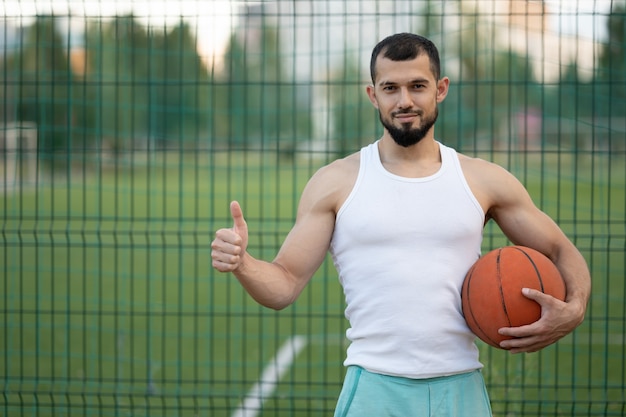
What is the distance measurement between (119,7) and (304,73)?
927 centimetres

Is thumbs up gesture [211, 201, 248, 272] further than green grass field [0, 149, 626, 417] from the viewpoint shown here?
No

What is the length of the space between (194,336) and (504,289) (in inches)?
191

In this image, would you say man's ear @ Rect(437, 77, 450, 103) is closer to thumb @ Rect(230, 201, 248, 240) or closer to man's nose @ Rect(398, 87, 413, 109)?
man's nose @ Rect(398, 87, 413, 109)

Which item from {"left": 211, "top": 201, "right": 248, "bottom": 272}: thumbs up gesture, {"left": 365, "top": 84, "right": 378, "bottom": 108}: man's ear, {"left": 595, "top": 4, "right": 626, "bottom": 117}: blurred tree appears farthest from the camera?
{"left": 595, "top": 4, "right": 626, "bottom": 117}: blurred tree

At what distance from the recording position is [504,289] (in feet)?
9.72

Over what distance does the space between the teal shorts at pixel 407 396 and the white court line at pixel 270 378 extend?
2263 millimetres

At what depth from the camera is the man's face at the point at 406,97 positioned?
2.99 m

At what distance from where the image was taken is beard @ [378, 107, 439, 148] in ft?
9.88

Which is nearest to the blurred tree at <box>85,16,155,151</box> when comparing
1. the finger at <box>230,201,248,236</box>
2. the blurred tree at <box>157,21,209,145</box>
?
the blurred tree at <box>157,21,209,145</box>

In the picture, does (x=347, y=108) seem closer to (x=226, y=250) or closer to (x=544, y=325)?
(x=544, y=325)

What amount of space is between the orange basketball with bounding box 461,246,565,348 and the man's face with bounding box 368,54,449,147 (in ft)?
1.72

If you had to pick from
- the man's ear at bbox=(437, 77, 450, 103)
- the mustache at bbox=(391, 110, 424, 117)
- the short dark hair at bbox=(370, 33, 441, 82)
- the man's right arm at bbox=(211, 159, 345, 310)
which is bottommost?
the man's right arm at bbox=(211, 159, 345, 310)

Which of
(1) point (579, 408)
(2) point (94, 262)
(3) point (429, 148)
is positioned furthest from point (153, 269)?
(3) point (429, 148)

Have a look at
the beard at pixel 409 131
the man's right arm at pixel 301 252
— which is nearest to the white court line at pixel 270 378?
the man's right arm at pixel 301 252
